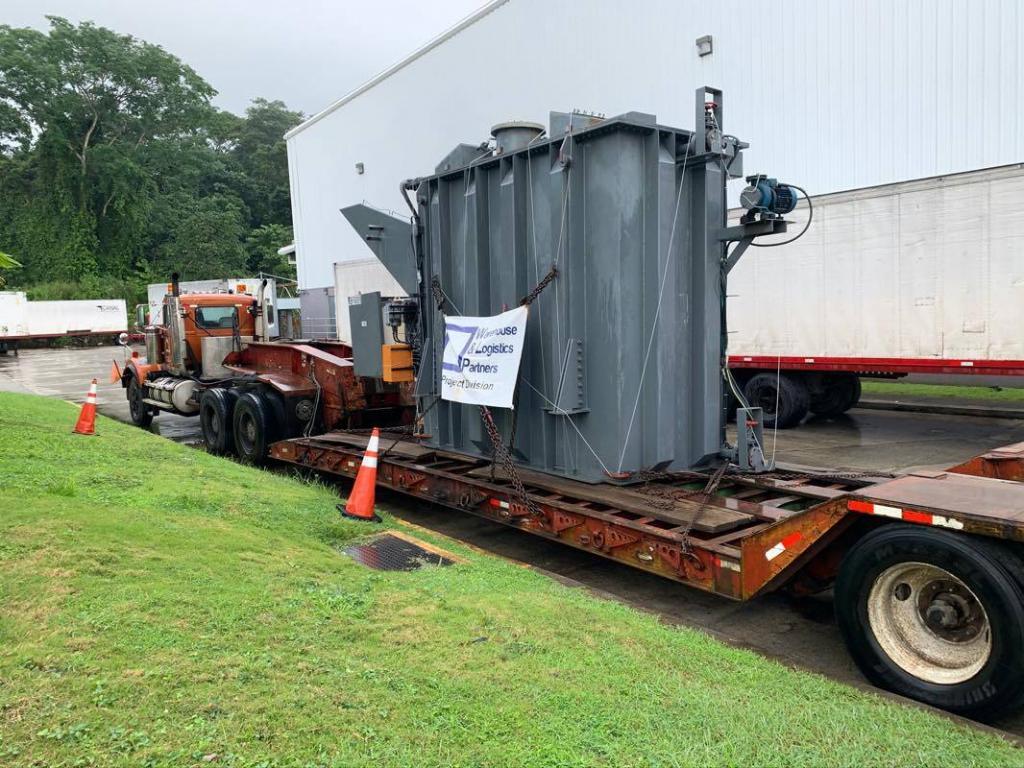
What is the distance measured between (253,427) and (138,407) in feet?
20.0

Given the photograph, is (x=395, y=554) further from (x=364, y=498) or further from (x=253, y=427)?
(x=253, y=427)

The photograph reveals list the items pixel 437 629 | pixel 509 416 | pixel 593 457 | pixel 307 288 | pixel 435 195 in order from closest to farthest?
pixel 437 629 → pixel 593 457 → pixel 509 416 → pixel 435 195 → pixel 307 288

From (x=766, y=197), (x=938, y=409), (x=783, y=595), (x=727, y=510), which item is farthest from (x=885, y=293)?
(x=727, y=510)

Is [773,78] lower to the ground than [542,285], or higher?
higher

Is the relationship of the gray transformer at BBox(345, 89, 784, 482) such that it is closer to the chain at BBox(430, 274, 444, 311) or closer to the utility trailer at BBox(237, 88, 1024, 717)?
the utility trailer at BBox(237, 88, 1024, 717)

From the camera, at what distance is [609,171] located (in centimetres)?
569

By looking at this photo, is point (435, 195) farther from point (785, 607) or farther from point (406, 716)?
point (406, 716)

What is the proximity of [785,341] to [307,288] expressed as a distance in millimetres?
23913

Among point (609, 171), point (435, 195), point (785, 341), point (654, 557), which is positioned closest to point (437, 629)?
point (654, 557)

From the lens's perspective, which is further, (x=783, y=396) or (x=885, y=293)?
(x=783, y=396)

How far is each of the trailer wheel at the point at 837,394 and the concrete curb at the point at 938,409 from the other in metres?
1.54

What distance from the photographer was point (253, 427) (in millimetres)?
10781

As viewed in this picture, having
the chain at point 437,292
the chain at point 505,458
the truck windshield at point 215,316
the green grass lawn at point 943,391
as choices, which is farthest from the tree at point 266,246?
the chain at point 505,458

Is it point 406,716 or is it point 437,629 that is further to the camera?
point 437,629
